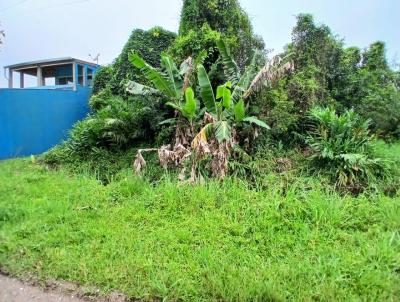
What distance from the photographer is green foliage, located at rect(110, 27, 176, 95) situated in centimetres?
1018

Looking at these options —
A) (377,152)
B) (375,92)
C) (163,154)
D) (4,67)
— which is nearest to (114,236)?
(163,154)

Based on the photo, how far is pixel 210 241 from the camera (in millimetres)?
3807

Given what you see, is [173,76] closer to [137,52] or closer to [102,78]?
[137,52]

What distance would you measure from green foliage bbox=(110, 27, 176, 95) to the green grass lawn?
5501 mm

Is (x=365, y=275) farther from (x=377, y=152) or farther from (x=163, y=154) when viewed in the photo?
(x=377, y=152)

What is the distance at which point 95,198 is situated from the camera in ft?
17.0

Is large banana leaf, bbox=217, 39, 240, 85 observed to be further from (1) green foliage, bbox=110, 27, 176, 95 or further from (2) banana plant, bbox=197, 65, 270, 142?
(1) green foliage, bbox=110, 27, 176, 95

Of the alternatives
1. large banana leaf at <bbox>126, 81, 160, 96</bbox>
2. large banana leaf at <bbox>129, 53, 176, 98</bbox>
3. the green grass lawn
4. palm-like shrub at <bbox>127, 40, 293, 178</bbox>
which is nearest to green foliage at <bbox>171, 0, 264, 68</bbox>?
palm-like shrub at <bbox>127, 40, 293, 178</bbox>

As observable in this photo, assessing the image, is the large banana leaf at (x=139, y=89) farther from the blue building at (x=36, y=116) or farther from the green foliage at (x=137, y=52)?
the blue building at (x=36, y=116)

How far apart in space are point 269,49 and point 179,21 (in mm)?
2488

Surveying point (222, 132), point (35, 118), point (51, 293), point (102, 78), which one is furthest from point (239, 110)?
point (35, 118)

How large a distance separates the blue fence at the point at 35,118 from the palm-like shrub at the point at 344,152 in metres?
7.38

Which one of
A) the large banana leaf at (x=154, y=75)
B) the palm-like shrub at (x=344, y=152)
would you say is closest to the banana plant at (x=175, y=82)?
the large banana leaf at (x=154, y=75)

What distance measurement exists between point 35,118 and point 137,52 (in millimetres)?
3508
